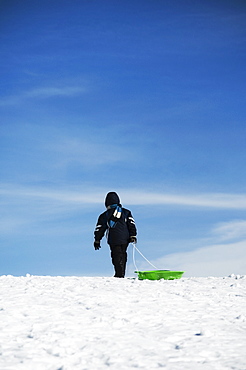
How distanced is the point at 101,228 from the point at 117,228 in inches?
17.2

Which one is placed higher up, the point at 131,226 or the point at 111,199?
the point at 111,199

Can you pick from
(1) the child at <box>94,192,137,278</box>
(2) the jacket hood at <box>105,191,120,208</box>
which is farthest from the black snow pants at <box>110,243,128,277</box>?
(2) the jacket hood at <box>105,191,120,208</box>

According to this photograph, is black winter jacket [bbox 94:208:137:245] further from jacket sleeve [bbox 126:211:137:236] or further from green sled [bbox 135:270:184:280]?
green sled [bbox 135:270:184:280]

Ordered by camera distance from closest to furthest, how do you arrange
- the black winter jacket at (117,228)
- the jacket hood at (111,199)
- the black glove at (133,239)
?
1. the black winter jacket at (117,228)
2. the black glove at (133,239)
3. the jacket hood at (111,199)

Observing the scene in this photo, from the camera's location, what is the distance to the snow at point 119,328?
4.26m

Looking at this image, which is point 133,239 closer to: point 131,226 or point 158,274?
point 131,226

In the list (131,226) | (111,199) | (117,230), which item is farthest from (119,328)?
(111,199)

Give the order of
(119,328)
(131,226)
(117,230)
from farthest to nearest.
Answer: (131,226), (117,230), (119,328)

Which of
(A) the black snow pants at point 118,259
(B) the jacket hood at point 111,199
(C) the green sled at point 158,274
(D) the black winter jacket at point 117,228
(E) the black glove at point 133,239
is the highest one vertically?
(B) the jacket hood at point 111,199

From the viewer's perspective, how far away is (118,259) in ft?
35.7

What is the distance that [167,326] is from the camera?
545cm

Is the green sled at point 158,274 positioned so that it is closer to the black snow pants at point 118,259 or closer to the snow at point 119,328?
the black snow pants at point 118,259

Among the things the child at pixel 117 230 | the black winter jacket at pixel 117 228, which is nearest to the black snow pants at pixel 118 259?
the child at pixel 117 230

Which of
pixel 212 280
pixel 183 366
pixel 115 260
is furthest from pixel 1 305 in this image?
pixel 212 280
